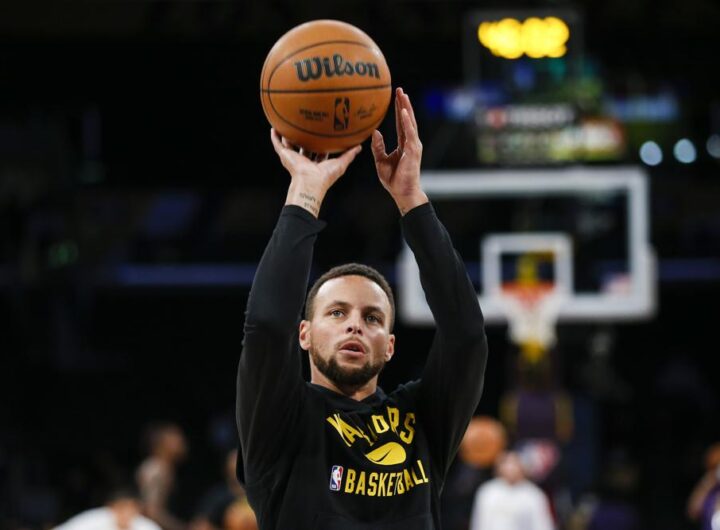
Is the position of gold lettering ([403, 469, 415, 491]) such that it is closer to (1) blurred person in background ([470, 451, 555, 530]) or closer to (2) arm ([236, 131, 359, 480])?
(2) arm ([236, 131, 359, 480])

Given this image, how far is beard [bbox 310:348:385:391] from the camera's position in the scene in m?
3.08

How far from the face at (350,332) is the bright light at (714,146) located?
17.1m

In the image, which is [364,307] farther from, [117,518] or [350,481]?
[117,518]

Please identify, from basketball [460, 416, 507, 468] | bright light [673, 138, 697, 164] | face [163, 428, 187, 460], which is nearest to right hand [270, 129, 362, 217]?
basketball [460, 416, 507, 468]

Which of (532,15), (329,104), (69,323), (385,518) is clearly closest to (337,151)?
(329,104)

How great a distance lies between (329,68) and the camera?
3.22 meters

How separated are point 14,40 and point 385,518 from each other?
11.6 meters

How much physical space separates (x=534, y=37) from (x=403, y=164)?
781cm

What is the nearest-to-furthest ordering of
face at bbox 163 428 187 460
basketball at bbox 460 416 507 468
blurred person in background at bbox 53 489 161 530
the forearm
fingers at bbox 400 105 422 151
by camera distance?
the forearm
fingers at bbox 400 105 422 151
blurred person in background at bbox 53 489 161 530
basketball at bbox 460 416 507 468
face at bbox 163 428 187 460

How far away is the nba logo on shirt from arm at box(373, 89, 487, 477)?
12.9 inches

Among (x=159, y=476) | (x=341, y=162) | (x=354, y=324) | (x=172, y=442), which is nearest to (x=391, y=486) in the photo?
(x=354, y=324)

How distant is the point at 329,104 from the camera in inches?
126

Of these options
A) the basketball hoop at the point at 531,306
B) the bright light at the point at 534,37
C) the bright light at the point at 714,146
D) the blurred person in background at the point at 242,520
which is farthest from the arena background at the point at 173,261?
the blurred person in background at the point at 242,520

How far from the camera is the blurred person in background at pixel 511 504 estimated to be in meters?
9.77
